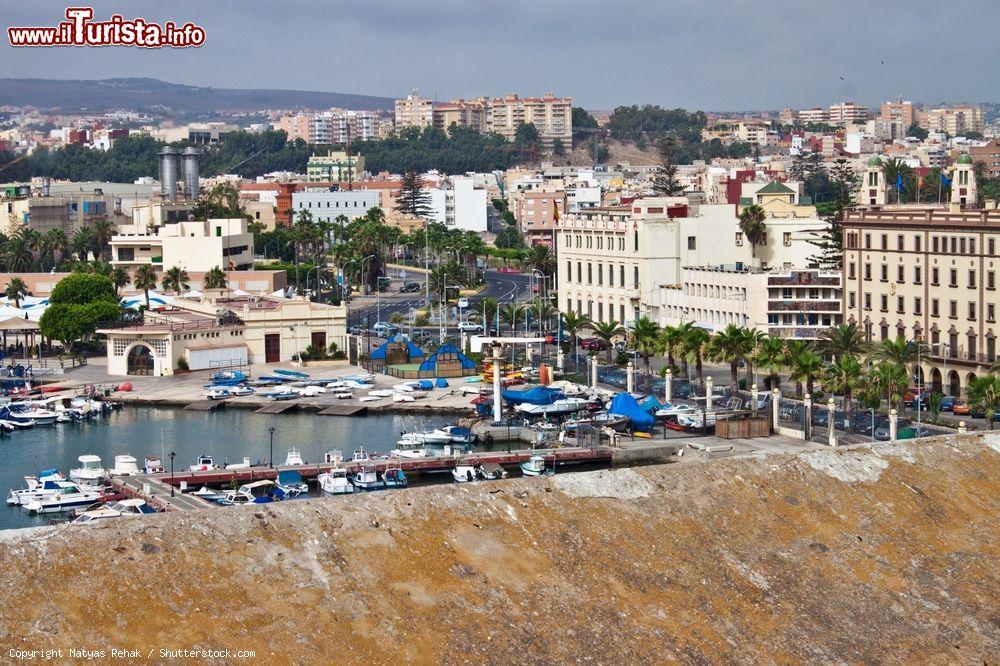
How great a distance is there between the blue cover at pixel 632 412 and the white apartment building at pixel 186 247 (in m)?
39.2

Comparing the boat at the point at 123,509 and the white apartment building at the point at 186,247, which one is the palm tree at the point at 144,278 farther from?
the boat at the point at 123,509

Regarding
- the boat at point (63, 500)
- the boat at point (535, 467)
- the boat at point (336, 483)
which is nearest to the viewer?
the boat at point (63, 500)

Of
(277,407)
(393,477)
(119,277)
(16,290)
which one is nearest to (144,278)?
(119,277)

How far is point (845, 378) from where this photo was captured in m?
46.3

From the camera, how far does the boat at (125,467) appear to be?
44.5m

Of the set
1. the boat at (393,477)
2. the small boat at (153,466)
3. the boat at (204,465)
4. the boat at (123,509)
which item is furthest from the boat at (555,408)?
the boat at (123,509)

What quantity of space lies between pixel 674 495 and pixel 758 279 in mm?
31565

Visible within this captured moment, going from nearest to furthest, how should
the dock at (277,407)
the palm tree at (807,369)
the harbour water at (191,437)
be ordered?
the palm tree at (807,369) < the harbour water at (191,437) < the dock at (277,407)

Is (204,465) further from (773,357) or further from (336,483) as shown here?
(773,357)

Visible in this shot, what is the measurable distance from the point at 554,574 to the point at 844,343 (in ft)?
80.2

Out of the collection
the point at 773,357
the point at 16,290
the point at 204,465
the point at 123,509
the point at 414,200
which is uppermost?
the point at 414,200

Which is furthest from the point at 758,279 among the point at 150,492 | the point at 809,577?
the point at 809,577

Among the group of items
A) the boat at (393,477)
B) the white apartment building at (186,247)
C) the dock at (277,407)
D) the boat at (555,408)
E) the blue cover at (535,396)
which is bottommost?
the boat at (393,477)

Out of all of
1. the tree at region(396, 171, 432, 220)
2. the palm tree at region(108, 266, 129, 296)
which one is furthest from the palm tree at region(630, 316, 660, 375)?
the tree at region(396, 171, 432, 220)
